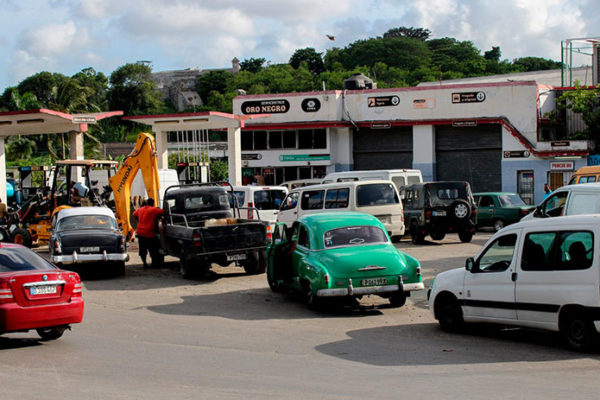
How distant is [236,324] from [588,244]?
18.7 ft

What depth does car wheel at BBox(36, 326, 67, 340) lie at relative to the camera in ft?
36.2

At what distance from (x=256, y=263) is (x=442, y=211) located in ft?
28.9

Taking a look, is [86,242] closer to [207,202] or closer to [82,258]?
[82,258]

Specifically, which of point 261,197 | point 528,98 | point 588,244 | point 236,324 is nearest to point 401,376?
point 588,244

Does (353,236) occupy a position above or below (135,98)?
below

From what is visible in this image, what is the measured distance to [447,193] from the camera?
2523cm

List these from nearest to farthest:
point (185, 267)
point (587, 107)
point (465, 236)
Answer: point (185, 267) < point (465, 236) < point (587, 107)

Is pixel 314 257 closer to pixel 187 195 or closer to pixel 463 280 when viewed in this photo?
pixel 463 280

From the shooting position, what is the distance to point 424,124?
4159 centimetres

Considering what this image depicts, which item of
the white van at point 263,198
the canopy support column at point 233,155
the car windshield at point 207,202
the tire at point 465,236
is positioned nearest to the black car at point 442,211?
the tire at point 465,236

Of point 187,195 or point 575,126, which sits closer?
point 187,195

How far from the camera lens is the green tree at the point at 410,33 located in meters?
138

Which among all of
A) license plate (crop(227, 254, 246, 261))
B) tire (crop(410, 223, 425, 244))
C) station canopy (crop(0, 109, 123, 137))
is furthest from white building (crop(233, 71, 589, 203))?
license plate (crop(227, 254, 246, 261))

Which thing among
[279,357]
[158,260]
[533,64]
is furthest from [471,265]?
[533,64]
